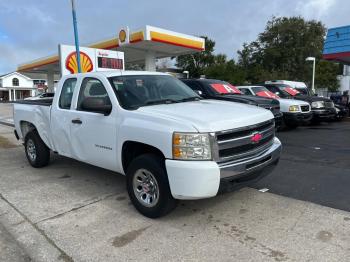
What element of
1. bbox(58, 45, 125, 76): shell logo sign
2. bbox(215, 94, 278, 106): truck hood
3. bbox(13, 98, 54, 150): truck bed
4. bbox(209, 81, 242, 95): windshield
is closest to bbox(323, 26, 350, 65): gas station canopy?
bbox(215, 94, 278, 106): truck hood

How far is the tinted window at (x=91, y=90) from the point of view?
196 inches

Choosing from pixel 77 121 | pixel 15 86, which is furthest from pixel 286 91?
pixel 15 86

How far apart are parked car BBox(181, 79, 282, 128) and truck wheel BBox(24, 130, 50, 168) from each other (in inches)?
179

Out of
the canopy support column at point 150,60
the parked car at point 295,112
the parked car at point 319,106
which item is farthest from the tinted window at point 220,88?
the canopy support column at point 150,60

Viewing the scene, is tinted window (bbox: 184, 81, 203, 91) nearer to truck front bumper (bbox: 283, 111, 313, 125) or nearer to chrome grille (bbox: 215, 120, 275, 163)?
truck front bumper (bbox: 283, 111, 313, 125)

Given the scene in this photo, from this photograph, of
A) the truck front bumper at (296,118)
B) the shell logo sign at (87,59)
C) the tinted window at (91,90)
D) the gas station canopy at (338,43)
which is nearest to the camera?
the tinted window at (91,90)

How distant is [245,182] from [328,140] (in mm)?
6575

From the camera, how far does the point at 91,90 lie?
528cm

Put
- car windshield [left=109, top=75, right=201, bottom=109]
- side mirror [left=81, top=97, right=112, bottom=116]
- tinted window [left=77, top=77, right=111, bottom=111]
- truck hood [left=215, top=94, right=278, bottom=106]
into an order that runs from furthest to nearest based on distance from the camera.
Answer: truck hood [left=215, top=94, right=278, bottom=106]
tinted window [left=77, top=77, right=111, bottom=111]
car windshield [left=109, top=75, right=201, bottom=109]
side mirror [left=81, top=97, right=112, bottom=116]

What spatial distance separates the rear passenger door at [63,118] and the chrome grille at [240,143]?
2.73 meters

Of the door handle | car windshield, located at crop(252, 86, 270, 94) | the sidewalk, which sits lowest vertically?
the sidewalk

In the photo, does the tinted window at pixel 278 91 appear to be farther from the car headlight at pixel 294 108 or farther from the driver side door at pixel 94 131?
the driver side door at pixel 94 131

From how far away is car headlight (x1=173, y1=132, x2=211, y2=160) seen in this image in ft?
12.1

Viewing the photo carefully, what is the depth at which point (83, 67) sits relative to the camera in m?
13.6
